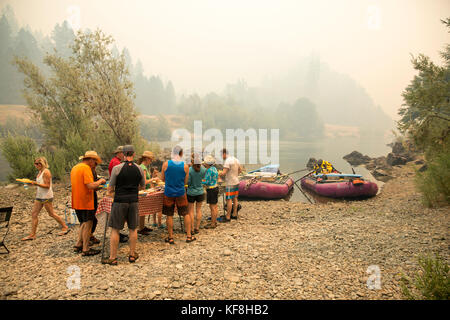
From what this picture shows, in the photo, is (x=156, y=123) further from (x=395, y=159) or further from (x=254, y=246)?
(x=254, y=246)

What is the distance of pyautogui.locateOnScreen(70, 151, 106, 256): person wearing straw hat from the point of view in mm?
4793

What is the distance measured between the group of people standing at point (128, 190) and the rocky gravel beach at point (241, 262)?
356 mm

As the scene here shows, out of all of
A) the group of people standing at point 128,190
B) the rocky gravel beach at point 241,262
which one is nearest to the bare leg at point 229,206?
the rocky gravel beach at point 241,262

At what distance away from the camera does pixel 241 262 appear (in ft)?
15.4

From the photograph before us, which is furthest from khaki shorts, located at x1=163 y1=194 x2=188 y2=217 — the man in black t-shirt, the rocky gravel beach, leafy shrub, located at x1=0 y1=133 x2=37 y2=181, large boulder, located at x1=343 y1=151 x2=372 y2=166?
large boulder, located at x1=343 y1=151 x2=372 y2=166

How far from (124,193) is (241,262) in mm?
2464

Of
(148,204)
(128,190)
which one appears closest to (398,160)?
(148,204)

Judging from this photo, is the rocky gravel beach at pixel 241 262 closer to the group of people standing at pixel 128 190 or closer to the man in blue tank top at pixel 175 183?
the group of people standing at pixel 128 190

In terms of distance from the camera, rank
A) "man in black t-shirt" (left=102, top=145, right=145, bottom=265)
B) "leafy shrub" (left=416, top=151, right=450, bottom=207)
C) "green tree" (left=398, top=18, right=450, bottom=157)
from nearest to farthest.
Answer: "man in black t-shirt" (left=102, top=145, right=145, bottom=265), "leafy shrub" (left=416, top=151, right=450, bottom=207), "green tree" (left=398, top=18, right=450, bottom=157)

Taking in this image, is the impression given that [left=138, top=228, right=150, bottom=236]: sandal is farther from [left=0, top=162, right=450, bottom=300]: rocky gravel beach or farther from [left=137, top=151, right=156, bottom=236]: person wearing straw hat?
[left=0, top=162, right=450, bottom=300]: rocky gravel beach

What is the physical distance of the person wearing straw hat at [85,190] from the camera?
4.79 metres

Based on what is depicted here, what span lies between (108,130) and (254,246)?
13943 mm

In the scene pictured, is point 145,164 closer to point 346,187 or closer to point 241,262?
point 241,262

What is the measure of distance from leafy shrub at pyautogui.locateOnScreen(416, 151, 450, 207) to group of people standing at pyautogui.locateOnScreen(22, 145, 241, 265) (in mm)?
6720
